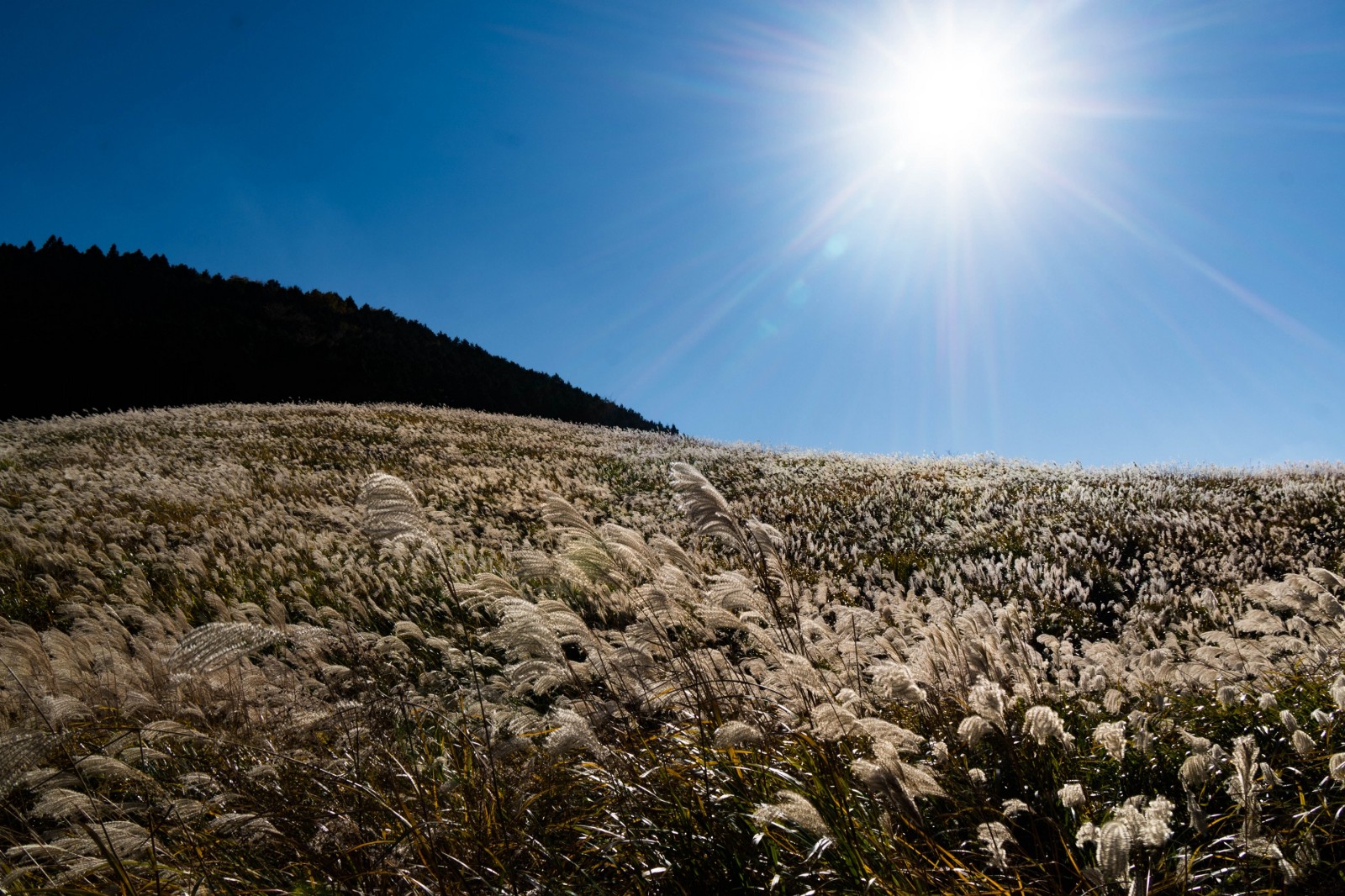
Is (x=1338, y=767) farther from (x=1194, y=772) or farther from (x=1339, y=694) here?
(x=1339, y=694)

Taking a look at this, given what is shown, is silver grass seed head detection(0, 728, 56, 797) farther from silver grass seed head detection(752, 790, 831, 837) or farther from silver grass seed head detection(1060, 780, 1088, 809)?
silver grass seed head detection(1060, 780, 1088, 809)

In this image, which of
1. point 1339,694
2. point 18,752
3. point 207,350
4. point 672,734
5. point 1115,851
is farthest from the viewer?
point 207,350

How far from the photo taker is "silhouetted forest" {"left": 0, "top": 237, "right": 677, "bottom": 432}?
4591cm

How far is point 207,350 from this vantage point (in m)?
50.2

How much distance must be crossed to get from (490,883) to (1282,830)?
2968 millimetres

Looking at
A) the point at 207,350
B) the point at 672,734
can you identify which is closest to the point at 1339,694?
the point at 672,734

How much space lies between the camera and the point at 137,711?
431 centimetres

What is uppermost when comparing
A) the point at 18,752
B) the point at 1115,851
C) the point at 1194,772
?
the point at 1194,772

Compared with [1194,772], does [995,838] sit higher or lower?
lower

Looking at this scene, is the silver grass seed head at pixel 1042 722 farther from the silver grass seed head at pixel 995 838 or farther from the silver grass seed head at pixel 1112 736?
the silver grass seed head at pixel 995 838

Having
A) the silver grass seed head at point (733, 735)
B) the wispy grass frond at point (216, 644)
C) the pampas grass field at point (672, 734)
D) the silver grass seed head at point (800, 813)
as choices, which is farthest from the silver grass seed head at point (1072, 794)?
the wispy grass frond at point (216, 644)

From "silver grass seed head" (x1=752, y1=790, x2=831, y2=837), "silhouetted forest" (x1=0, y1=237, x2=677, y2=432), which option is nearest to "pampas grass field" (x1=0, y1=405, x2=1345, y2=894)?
"silver grass seed head" (x1=752, y1=790, x2=831, y2=837)

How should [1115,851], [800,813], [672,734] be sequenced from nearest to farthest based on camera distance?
1. [1115,851]
2. [800,813]
3. [672,734]

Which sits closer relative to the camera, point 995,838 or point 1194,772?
point 1194,772
